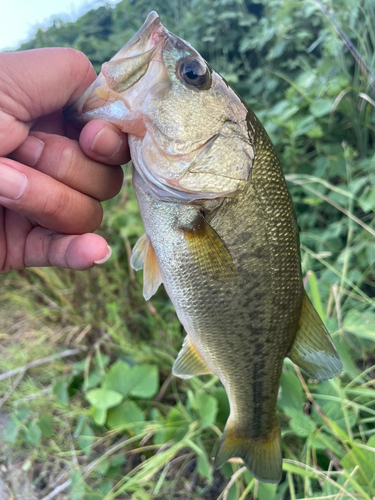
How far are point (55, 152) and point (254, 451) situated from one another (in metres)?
1.11

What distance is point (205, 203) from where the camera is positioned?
2.69 ft

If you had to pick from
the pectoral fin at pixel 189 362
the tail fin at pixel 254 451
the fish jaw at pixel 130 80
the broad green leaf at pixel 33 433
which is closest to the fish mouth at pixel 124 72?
the fish jaw at pixel 130 80

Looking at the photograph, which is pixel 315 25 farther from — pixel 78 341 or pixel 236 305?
pixel 78 341

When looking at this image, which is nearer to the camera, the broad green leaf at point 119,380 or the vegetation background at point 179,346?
the vegetation background at point 179,346

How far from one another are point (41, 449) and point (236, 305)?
149 centimetres

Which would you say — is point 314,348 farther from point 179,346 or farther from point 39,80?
point 39,80

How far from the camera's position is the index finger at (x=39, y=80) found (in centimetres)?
74

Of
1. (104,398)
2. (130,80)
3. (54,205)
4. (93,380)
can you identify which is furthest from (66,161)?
(93,380)

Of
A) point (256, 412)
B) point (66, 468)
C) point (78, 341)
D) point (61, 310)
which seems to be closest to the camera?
point (256, 412)

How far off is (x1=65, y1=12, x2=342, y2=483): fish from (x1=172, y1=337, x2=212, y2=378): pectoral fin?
0.21 feet

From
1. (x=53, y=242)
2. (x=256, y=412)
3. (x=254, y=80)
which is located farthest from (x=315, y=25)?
(x=256, y=412)

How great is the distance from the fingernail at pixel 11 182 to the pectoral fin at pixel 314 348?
0.84 m

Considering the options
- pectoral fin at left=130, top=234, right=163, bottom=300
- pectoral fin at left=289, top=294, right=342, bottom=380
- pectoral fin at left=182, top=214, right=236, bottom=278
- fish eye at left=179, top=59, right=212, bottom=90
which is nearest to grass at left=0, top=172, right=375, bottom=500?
pectoral fin at left=289, top=294, right=342, bottom=380

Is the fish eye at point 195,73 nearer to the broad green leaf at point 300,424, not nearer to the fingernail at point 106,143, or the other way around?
the fingernail at point 106,143
